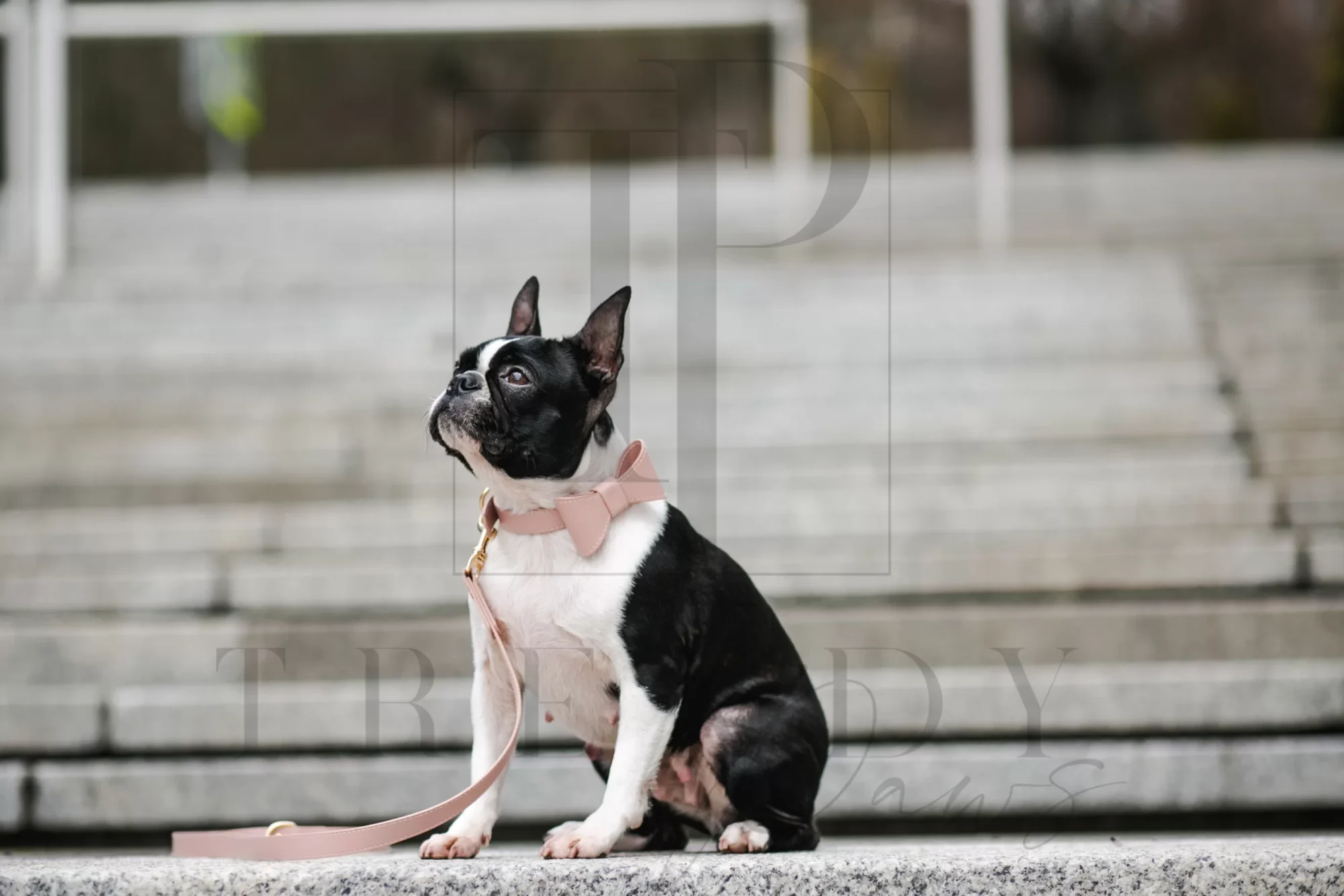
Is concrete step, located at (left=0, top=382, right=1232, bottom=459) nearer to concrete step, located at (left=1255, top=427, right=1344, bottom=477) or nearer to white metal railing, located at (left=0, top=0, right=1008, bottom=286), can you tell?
concrete step, located at (left=1255, top=427, right=1344, bottom=477)

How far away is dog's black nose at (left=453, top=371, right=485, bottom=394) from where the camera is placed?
7.92ft

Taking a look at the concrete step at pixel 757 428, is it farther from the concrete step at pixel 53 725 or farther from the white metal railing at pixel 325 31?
the white metal railing at pixel 325 31

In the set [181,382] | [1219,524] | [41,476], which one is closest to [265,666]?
[41,476]

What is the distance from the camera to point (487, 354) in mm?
2453

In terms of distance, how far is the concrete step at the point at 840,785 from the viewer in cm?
377

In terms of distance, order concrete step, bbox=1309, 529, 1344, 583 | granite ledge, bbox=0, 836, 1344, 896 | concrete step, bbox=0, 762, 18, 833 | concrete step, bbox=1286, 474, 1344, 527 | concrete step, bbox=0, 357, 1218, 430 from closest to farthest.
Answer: granite ledge, bbox=0, 836, 1344, 896 < concrete step, bbox=0, 762, 18, 833 < concrete step, bbox=1309, 529, 1344, 583 < concrete step, bbox=1286, 474, 1344, 527 < concrete step, bbox=0, 357, 1218, 430

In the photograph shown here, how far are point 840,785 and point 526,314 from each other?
195 cm

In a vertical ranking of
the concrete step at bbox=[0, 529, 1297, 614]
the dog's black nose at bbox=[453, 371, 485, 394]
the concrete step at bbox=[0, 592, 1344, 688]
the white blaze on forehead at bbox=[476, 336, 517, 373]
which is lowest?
the concrete step at bbox=[0, 592, 1344, 688]

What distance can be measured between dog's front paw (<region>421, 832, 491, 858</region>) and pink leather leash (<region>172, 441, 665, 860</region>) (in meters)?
0.03

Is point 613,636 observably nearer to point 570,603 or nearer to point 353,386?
point 570,603

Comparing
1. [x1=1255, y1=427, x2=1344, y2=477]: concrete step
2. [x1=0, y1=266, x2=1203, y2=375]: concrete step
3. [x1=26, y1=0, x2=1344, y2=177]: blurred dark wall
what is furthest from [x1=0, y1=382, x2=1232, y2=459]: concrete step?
[x1=26, y1=0, x2=1344, y2=177]: blurred dark wall

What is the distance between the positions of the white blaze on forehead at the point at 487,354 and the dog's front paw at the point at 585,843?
2.88ft

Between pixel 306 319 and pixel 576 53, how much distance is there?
26.2 ft

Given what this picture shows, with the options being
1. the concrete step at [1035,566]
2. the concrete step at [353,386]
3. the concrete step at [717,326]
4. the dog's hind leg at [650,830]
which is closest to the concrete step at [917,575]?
the concrete step at [1035,566]
